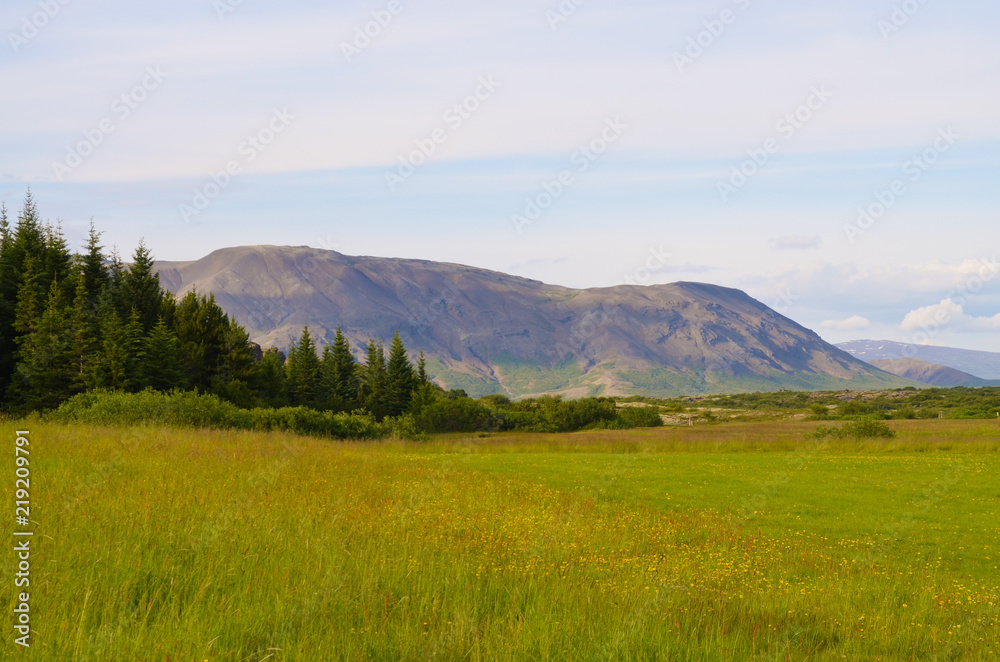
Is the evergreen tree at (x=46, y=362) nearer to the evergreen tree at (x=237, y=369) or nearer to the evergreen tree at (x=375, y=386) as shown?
the evergreen tree at (x=237, y=369)

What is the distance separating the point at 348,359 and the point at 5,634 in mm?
85867

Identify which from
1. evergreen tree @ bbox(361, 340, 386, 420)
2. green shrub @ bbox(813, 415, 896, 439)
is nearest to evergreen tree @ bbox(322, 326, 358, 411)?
evergreen tree @ bbox(361, 340, 386, 420)

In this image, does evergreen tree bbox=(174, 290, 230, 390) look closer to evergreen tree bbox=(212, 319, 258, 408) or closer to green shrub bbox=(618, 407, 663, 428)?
evergreen tree bbox=(212, 319, 258, 408)

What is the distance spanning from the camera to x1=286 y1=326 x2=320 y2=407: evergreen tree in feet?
266

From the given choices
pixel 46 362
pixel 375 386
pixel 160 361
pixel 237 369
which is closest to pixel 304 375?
pixel 375 386

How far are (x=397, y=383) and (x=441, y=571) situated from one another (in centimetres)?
8021

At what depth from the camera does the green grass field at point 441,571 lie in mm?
5801

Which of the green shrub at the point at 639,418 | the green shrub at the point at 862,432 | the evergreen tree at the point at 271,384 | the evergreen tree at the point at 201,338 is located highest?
the evergreen tree at the point at 201,338

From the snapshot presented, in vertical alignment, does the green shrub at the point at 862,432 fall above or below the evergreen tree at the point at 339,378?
below

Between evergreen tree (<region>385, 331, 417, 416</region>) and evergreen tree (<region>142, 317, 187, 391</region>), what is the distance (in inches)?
1357

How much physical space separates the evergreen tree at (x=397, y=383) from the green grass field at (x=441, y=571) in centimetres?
6769

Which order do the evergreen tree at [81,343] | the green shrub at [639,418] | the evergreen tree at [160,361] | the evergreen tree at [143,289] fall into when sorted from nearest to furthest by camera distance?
1. the evergreen tree at [81,343]
2. the evergreen tree at [160,361]
3. the evergreen tree at [143,289]
4. the green shrub at [639,418]

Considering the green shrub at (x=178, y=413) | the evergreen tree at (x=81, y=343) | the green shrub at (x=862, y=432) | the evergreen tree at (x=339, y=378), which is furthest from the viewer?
the evergreen tree at (x=339, y=378)

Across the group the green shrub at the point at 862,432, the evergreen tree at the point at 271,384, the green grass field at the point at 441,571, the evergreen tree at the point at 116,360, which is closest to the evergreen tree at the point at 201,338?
the evergreen tree at the point at 271,384
